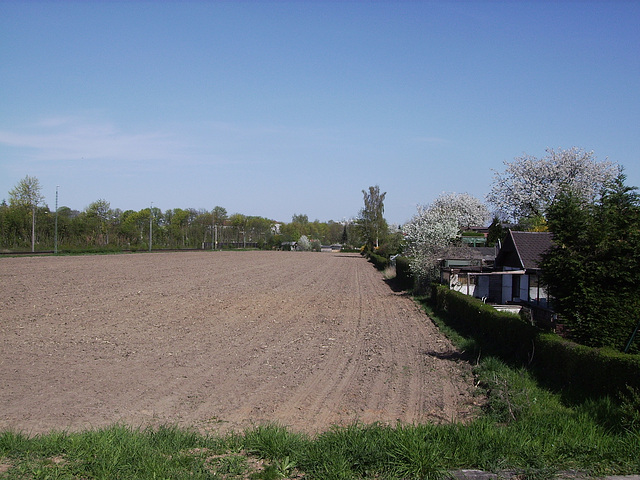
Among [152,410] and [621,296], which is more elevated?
[621,296]

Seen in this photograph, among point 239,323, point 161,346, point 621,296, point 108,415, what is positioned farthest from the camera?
point 239,323

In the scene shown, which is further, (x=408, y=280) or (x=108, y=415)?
(x=408, y=280)

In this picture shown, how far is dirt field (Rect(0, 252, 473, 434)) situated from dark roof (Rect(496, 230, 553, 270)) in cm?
531

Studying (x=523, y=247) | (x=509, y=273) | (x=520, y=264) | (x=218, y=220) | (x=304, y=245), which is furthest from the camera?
(x=304, y=245)

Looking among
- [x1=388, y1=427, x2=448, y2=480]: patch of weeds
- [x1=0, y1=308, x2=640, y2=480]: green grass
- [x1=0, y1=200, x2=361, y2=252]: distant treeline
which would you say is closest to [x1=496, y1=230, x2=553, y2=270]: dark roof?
[x1=0, y1=308, x2=640, y2=480]: green grass

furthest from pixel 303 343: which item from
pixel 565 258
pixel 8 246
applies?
pixel 8 246

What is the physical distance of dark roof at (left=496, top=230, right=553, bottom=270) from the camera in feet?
80.2

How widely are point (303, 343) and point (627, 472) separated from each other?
39.0 ft

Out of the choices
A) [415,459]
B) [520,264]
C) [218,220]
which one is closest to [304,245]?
[218,220]

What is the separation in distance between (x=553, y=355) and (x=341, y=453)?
7044mm

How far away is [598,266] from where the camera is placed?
1024 centimetres

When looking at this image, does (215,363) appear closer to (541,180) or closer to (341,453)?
(341,453)

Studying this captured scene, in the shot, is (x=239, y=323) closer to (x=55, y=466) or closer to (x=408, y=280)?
(x=55, y=466)

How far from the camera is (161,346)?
50.7 ft
